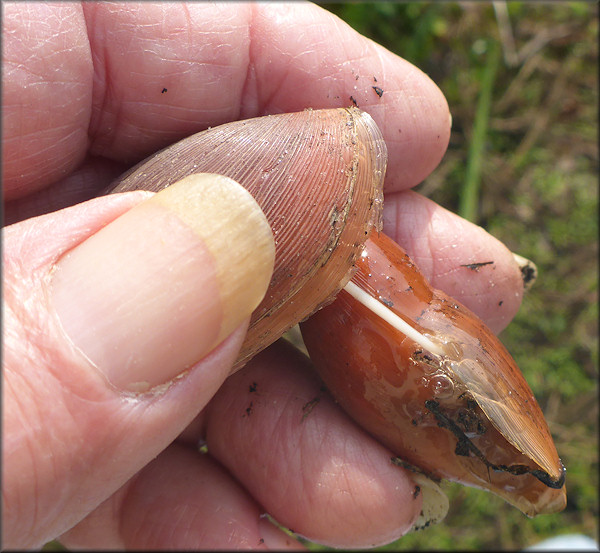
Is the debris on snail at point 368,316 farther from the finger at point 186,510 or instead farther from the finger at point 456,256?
the finger at point 186,510

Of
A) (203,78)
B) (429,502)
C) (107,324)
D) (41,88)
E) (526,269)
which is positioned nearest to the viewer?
(107,324)

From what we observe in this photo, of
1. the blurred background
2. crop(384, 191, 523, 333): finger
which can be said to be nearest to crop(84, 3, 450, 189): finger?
crop(384, 191, 523, 333): finger

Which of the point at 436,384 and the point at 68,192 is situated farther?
the point at 68,192

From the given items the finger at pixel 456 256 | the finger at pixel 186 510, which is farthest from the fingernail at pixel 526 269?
the finger at pixel 186 510

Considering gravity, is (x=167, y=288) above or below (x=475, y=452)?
above

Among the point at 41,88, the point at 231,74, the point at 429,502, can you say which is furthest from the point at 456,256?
the point at 41,88

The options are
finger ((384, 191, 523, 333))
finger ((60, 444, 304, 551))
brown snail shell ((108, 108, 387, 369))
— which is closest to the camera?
brown snail shell ((108, 108, 387, 369))

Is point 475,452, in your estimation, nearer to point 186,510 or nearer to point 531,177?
point 186,510

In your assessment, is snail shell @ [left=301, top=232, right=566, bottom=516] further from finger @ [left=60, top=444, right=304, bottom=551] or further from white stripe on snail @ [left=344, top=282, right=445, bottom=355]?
finger @ [left=60, top=444, right=304, bottom=551]
